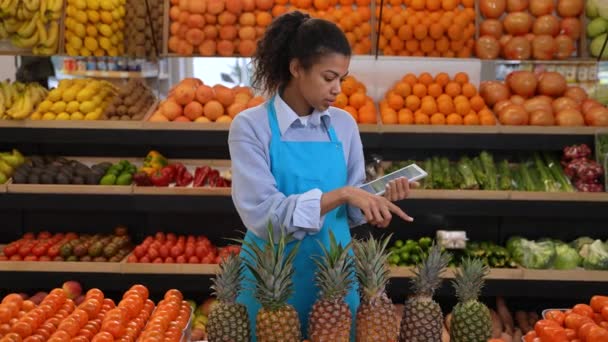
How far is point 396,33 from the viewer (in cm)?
525

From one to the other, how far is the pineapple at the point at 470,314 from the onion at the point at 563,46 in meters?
3.39

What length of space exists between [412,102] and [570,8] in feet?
4.63

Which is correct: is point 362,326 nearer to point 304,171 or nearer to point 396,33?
point 304,171

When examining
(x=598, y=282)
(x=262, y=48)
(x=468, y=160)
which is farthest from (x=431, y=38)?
(x=262, y=48)

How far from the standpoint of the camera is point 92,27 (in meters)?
5.32

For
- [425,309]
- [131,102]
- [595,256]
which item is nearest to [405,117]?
[595,256]

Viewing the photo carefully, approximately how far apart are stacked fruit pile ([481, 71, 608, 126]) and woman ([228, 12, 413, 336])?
2561mm

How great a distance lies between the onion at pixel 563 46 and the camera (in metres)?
5.24

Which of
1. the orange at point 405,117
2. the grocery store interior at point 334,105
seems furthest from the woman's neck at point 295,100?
the orange at point 405,117

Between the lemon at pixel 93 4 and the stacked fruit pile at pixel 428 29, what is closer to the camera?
the stacked fruit pile at pixel 428 29

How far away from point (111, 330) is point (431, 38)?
3.49m

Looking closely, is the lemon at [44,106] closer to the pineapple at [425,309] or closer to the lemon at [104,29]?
the lemon at [104,29]

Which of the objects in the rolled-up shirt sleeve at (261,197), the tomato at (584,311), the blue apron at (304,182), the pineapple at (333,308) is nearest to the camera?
the pineapple at (333,308)

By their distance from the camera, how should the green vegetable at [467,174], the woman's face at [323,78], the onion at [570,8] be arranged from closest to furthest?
the woman's face at [323,78] < the green vegetable at [467,174] < the onion at [570,8]
